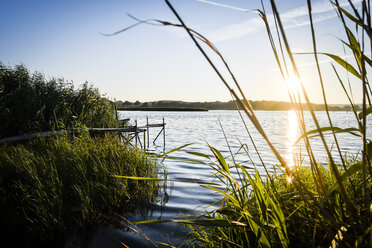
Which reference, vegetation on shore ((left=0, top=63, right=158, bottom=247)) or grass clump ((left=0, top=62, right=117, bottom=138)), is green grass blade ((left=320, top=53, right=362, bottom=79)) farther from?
grass clump ((left=0, top=62, right=117, bottom=138))

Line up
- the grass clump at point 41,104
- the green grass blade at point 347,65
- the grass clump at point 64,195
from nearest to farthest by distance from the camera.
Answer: the green grass blade at point 347,65 → the grass clump at point 64,195 → the grass clump at point 41,104

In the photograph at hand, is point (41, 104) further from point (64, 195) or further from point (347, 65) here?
point (347, 65)

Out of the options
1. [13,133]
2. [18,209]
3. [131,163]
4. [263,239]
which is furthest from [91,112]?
[263,239]

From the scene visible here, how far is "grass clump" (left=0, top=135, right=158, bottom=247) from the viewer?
4027mm

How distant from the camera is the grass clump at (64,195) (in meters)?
4.03

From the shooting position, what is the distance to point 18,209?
455 cm

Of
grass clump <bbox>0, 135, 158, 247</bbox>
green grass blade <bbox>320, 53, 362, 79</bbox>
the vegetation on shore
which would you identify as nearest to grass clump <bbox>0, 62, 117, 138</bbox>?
the vegetation on shore

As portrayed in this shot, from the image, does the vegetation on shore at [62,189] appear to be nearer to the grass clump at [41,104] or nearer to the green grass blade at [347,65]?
the grass clump at [41,104]

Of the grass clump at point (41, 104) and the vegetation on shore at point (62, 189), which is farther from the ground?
the grass clump at point (41, 104)

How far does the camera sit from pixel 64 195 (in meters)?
4.94

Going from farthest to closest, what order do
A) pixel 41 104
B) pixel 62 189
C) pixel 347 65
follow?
pixel 41 104, pixel 62 189, pixel 347 65

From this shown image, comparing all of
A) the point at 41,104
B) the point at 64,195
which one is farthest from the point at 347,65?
the point at 41,104

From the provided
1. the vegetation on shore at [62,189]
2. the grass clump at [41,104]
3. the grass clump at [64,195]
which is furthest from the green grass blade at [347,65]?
the grass clump at [41,104]

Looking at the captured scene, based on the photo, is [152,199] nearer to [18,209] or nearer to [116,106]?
[18,209]
